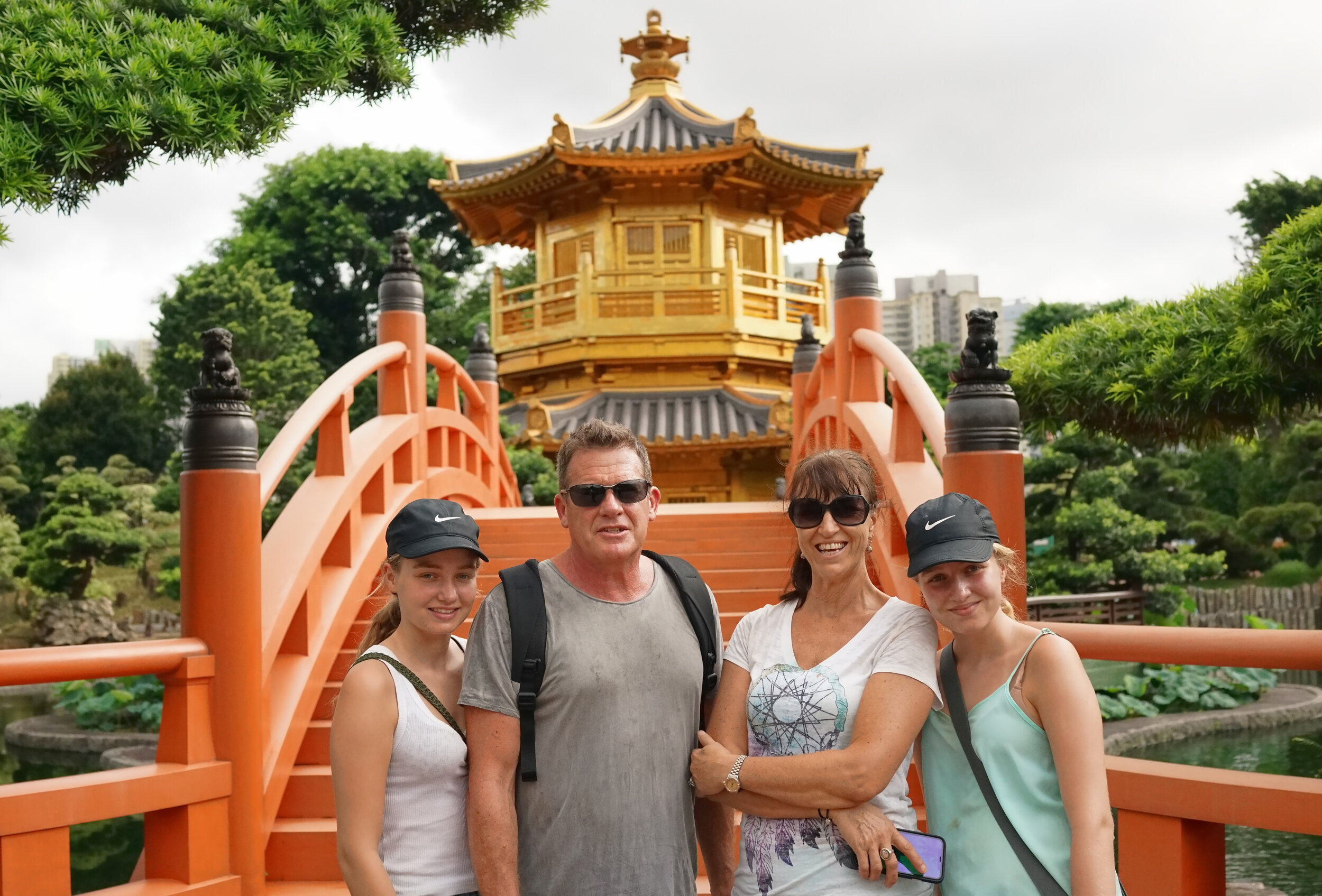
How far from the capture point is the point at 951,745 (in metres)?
2.09

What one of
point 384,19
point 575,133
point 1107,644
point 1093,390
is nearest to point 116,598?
point 575,133

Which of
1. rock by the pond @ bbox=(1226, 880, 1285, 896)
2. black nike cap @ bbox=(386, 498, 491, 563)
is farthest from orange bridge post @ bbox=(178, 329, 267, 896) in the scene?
rock by the pond @ bbox=(1226, 880, 1285, 896)

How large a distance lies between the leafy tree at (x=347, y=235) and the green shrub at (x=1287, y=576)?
58.0 ft

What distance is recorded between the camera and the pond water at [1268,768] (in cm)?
682

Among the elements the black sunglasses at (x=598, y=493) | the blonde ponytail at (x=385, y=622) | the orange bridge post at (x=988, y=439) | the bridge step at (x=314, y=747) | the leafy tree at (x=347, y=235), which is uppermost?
the leafy tree at (x=347, y=235)

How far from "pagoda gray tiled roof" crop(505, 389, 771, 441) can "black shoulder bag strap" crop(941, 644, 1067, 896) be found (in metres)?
12.2

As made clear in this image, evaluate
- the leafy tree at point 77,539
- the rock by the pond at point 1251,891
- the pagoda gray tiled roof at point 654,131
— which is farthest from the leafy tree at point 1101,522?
the leafy tree at point 77,539

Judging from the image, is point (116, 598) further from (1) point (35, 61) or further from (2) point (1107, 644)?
(2) point (1107, 644)

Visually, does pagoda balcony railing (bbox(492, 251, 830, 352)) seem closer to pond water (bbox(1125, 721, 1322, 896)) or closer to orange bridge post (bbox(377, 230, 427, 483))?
pond water (bbox(1125, 721, 1322, 896))

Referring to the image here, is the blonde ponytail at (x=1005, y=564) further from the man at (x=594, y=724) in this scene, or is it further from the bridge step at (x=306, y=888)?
the bridge step at (x=306, y=888)

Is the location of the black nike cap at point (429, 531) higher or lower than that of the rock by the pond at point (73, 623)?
higher

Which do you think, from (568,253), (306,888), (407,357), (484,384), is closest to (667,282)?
(568,253)

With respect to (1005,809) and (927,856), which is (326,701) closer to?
(927,856)

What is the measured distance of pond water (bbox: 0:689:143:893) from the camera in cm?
812
